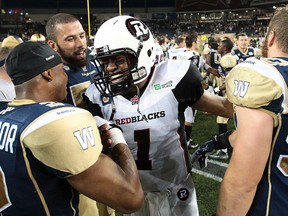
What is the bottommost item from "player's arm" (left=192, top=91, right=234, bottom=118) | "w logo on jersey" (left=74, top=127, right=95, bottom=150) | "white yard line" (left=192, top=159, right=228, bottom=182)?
"white yard line" (left=192, top=159, right=228, bottom=182)

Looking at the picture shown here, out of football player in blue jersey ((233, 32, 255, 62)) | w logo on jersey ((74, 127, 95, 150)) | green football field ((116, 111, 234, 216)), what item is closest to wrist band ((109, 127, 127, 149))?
w logo on jersey ((74, 127, 95, 150))

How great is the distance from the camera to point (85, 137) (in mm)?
1399

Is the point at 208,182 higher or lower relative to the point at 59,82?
lower

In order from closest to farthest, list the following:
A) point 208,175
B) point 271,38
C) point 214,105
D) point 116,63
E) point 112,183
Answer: point 112,183, point 271,38, point 116,63, point 214,105, point 208,175

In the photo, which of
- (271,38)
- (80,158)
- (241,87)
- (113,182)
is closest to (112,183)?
(113,182)

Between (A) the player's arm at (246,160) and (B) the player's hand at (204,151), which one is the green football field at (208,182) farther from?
(A) the player's arm at (246,160)

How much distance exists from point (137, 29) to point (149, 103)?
45 cm

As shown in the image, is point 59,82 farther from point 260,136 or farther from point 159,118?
point 260,136

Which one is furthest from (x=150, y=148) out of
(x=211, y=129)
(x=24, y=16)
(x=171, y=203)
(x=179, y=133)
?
(x=24, y=16)

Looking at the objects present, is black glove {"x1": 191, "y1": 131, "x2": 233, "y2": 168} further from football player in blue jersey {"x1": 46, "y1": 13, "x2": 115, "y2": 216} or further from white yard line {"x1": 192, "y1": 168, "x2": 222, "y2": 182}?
white yard line {"x1": 192, "y1": 168, "x2": 222, "y2": 182}

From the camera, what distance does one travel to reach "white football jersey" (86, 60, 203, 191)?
2.09 m

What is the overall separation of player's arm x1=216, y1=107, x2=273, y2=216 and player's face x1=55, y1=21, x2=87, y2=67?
6.23 ft

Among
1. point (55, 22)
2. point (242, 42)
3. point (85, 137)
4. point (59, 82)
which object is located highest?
point (55, 22)

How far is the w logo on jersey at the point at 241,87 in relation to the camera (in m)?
1.42
